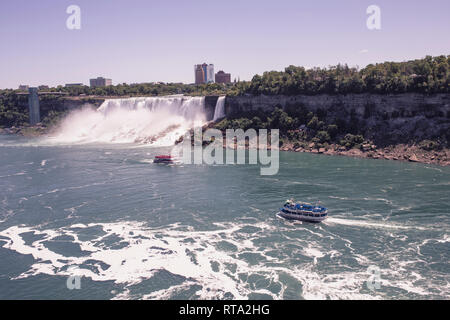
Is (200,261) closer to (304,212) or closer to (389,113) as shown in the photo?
(304,212)

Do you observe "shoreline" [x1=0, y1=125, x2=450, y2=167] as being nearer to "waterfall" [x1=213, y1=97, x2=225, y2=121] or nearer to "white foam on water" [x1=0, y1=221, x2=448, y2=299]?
"waterfall" [x1=213, y1=97, x2=225, y2=121]

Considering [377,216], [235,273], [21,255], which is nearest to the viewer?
[235,273]

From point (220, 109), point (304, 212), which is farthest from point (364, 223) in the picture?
point (220, 109)

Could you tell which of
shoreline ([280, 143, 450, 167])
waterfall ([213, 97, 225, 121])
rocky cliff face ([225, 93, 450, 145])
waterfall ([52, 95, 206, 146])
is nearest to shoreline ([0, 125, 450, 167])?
shoreline ([280, 143, 450, 167])

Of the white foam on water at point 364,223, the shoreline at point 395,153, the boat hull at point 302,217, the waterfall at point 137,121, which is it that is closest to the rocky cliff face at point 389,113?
the shoreline at point 395,153

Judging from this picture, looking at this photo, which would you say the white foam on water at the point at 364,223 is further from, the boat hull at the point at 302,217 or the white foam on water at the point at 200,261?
the white foam on water at the point at 200,261

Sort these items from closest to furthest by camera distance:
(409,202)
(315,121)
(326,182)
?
(409,202)
(326,182)
(315,121)

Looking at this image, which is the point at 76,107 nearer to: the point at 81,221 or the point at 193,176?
the point at 193,176
